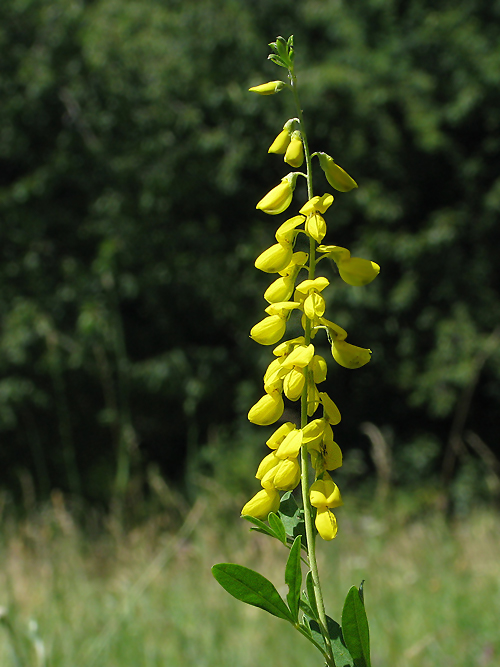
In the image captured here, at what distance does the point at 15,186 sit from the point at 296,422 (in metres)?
7.26

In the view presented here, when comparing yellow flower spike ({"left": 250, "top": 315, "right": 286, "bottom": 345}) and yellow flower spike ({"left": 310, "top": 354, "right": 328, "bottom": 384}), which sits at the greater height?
yellow flower spike ({"left": 250, "top": 315, "right": 286, "bottom": 345})

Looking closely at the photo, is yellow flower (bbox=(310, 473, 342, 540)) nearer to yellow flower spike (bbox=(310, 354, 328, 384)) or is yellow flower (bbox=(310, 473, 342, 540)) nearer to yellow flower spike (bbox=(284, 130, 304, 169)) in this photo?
yellow flower spike (bbox=(310, 354, 328, 384))

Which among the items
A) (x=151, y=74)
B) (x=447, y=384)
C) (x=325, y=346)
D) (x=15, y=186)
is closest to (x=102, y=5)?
(x=151, y=74)

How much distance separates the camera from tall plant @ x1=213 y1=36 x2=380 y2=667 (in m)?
0.56

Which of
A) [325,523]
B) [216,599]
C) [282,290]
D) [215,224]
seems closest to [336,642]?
[325,523]

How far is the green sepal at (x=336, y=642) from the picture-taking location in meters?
0.58

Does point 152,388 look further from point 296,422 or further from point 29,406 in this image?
point 296,422

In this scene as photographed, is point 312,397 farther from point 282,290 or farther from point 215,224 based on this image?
point 215,224

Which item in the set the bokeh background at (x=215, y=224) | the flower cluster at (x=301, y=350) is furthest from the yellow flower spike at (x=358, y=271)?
the bokeh background at (x=215, y=224)

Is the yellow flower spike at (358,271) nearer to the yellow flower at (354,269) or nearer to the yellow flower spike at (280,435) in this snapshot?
the yellow flower at (354,269)

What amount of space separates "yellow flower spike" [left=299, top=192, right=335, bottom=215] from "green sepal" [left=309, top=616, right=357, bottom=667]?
0.35 meters

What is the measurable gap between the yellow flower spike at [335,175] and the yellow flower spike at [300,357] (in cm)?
18

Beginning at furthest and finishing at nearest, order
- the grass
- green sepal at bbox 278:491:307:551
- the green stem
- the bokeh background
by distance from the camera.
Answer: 1. the bokeh background
2. the grass
3. green sepal at bbox 278:491:307:551
4. the green stem

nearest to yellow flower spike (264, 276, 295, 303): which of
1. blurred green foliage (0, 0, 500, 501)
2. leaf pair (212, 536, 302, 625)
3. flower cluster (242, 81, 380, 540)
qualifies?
flower cluster (242, 81, 380, 540)
